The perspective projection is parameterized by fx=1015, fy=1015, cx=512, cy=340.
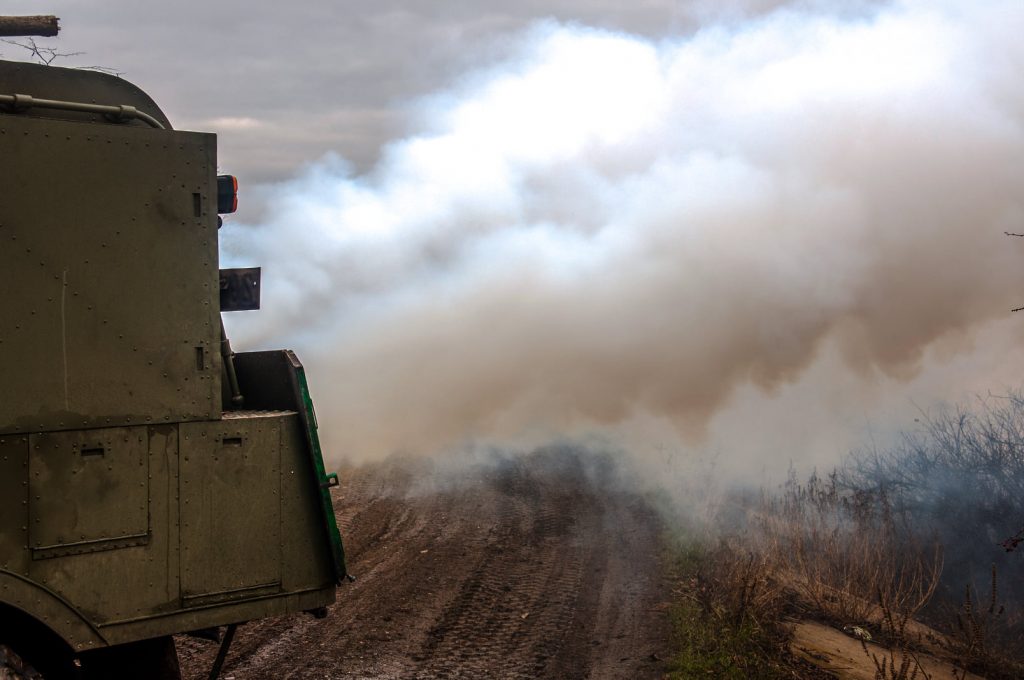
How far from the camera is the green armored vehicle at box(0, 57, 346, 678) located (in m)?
4.46

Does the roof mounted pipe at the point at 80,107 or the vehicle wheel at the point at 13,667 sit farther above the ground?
the roof mounted pipe at the point at 80,107

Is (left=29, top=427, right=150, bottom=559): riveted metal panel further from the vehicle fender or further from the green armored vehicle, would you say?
the vehicle fender

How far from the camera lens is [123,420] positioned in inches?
185

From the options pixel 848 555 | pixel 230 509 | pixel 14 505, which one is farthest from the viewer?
pixel 848 555

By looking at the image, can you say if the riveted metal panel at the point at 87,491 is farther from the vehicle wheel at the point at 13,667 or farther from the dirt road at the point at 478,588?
the dirt road at the point at 478,588

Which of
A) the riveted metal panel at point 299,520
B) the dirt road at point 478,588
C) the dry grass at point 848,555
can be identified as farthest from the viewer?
the dry grass at point 848,555

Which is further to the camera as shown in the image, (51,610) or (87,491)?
(87,491)

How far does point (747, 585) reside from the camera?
885cm

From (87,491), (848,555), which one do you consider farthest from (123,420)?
(848,555)

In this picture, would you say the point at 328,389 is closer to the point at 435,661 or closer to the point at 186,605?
the point at 435,661

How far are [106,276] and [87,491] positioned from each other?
1.00 meters

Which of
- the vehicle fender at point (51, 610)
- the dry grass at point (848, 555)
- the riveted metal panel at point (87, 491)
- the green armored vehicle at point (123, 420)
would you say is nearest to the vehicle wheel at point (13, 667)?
the green armored vehicle at point (123, 420)

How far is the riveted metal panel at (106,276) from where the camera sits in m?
Result: 4.53

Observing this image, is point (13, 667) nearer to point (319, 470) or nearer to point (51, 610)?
point (51, 610)
